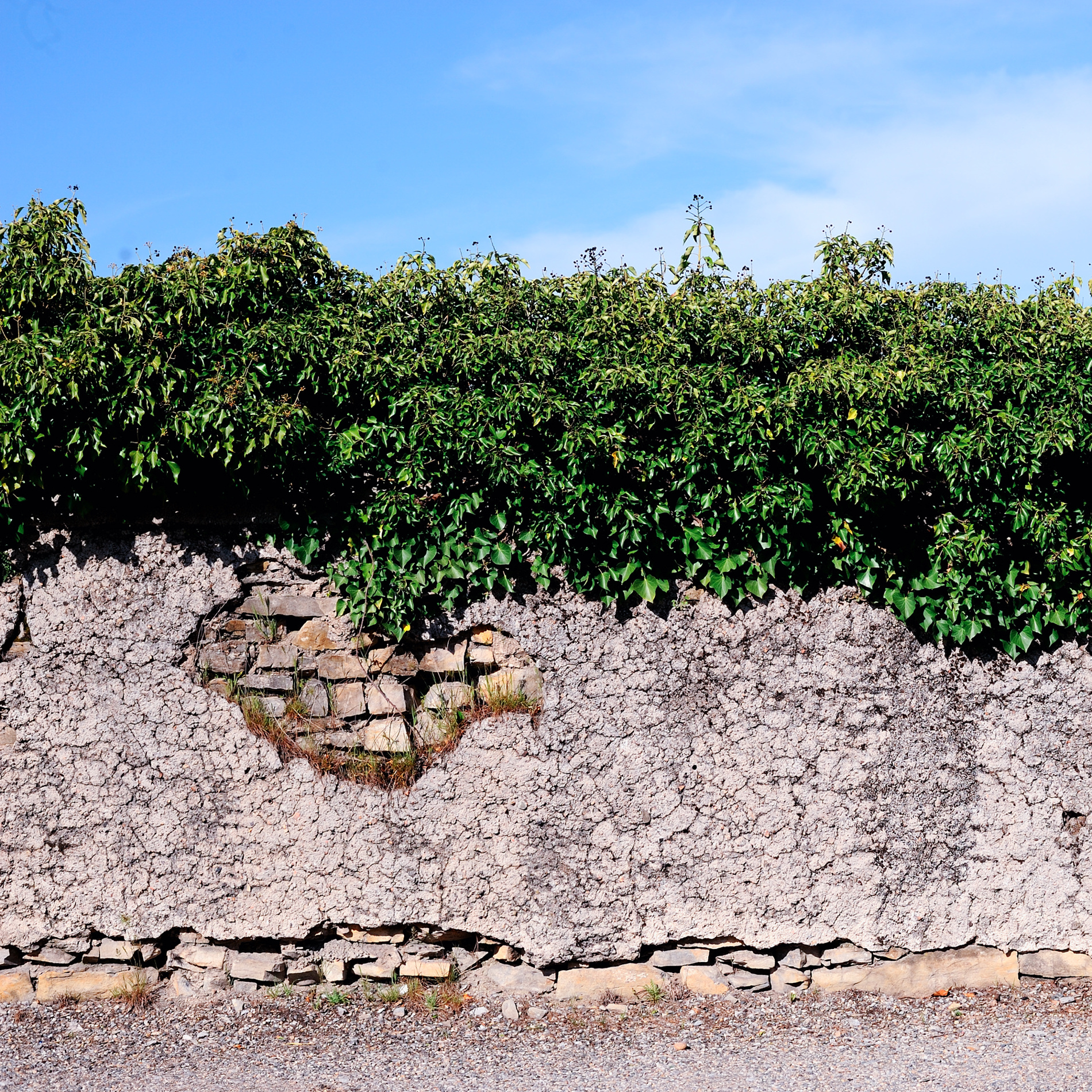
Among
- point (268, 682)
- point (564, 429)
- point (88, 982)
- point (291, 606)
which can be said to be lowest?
point (88, 982)

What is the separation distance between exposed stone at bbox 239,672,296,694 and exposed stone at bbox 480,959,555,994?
1.72 m

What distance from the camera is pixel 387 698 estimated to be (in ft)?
15.1

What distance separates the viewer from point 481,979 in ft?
15.1

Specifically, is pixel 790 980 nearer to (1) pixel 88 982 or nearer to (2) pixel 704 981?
(2) pixel 704 981

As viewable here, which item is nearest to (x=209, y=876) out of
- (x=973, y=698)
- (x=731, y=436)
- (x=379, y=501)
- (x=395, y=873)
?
(x=395, y=873)

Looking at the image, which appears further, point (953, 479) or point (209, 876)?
point (209, 876)

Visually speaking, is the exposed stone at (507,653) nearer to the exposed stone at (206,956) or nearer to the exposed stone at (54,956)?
the exposed stone at (206,956)

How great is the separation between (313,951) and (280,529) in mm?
2066

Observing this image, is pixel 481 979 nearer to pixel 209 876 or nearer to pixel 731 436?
pixel 209 876

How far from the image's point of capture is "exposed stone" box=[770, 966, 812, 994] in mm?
4574

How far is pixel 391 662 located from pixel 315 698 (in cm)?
42

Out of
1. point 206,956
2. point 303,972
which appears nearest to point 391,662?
point 303,972

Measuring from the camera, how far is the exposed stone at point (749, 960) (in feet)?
15.0

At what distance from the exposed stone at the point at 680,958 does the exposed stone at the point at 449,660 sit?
168cm
